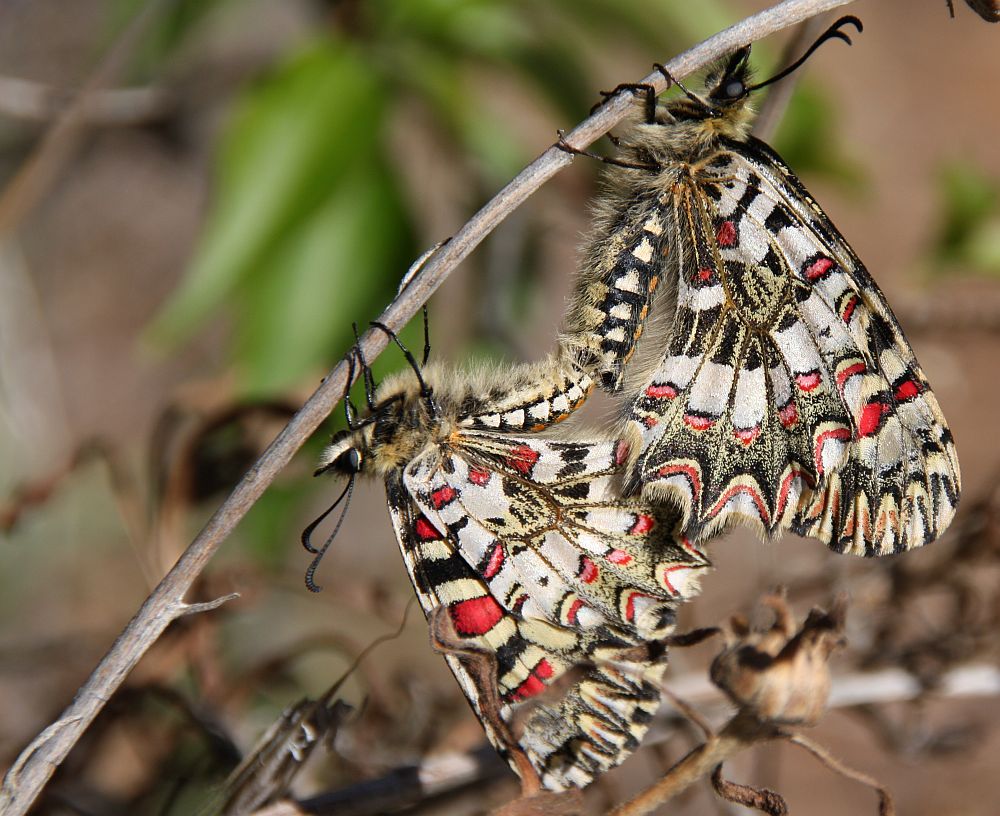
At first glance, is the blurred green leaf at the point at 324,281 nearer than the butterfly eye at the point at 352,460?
No

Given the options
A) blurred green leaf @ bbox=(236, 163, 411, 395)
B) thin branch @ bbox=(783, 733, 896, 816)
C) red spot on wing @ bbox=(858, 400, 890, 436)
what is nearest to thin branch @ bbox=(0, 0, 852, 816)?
red spot on wing @ bbox=(858, 400, 890, 436)

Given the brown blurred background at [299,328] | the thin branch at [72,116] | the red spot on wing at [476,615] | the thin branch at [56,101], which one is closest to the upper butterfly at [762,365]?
the brown blurred background at [299,328]

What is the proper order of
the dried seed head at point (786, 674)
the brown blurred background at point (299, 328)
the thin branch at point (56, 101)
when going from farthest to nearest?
the thin branch at point (56, 101)
the brown blurred background at point (299, 328)
the dried seed head at point (786, 674)

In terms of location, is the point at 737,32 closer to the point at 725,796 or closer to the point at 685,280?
the point at 685,280

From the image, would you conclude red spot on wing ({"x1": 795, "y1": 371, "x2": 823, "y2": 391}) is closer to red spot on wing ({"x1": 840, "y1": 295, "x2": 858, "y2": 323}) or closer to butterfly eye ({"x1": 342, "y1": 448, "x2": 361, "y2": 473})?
red spot on wing ({"x1": 840, "y1": 295, "x2": 858, "y2": 323})

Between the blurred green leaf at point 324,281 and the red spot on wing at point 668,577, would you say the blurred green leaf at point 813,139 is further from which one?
the red spot on wing at point 668,577

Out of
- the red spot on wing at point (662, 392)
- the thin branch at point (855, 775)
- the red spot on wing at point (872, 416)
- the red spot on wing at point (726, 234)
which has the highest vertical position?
the red spot on wing at point (726, 234)

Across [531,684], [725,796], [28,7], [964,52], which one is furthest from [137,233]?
[964,52]

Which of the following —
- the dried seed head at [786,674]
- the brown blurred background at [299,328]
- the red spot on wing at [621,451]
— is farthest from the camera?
the brown blurred background at [299,328]
